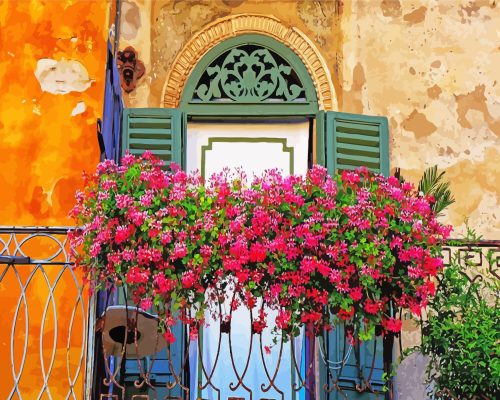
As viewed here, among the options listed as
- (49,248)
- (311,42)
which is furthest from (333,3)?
(49,248)

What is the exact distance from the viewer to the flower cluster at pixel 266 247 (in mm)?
6453

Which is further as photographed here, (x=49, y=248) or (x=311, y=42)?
(x=311, y=42)

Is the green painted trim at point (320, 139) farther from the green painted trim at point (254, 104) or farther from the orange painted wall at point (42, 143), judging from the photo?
the orange painted wall at point (42, 143)

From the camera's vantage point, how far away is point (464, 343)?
6.84 metres

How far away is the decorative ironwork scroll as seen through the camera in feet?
30.3

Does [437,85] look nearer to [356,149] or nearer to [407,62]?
[407,62]

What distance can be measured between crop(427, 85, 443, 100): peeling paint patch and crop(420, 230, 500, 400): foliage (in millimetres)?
2569

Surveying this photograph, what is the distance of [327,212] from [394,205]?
420 millimetres

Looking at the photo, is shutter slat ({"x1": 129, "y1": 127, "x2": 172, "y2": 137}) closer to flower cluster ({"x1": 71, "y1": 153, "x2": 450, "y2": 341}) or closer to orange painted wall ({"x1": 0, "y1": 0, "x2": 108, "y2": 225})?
orange painted wall ({"x1": 0, "y1": 0, "x2": 108, "y2": 225})

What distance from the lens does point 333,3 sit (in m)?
9.52

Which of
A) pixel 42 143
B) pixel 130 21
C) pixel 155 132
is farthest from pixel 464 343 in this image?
pixel 130 21

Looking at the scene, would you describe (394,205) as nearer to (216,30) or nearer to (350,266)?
(350,266)

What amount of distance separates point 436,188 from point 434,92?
0.91 metres

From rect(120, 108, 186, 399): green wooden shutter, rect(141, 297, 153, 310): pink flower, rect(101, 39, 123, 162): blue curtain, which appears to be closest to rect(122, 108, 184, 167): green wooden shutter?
rect(120, 108, 186, 399): green wooden shutter
